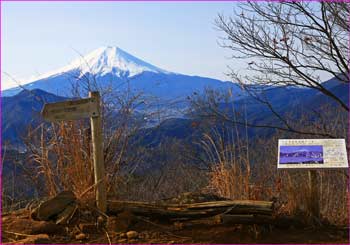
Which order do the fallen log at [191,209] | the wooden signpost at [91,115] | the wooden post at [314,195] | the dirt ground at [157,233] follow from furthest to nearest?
the wooden post at [314,195] < the wooden signpost at [91,115] < the fallen log at [191,209] < the dirt ground at [157,233]

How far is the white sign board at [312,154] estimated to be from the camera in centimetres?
534

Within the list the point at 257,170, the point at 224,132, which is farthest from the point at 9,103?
the point at 257,170

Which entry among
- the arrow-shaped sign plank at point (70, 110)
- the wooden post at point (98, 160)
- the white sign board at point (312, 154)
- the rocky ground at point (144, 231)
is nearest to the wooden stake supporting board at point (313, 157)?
the white sign board at point (312, 154)

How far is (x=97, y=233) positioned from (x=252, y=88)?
16.9 ft

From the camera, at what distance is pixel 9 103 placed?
9461 millimetres

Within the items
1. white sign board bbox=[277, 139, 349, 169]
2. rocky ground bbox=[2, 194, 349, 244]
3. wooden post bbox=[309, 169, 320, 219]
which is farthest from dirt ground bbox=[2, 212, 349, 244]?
white sign board bbox=[277, 139, 349, 169]

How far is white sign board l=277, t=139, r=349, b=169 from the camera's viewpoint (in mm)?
5336

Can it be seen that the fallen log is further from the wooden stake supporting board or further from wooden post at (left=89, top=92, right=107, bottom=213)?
the wooden stake supporting board

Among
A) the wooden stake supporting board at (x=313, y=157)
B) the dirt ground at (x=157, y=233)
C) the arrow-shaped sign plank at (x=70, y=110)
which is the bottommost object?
the dirt ground at (x=157, y=233)

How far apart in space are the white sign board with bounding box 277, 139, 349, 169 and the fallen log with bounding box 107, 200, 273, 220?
0.54 meters

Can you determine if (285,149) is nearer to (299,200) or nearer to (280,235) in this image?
(299,200)

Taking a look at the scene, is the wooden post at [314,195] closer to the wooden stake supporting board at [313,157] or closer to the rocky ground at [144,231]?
the wooden stake supporting board at [313,157]

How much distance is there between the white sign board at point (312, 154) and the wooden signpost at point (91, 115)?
1.93 m

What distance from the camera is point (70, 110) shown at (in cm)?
530
